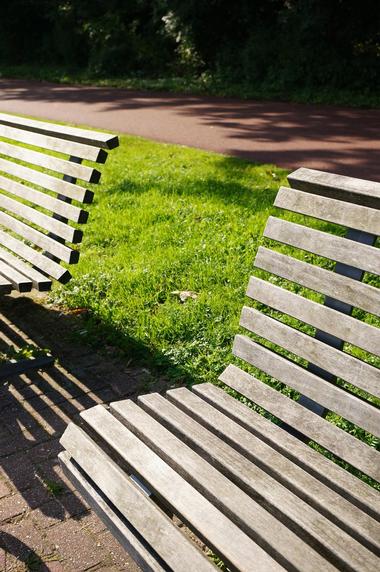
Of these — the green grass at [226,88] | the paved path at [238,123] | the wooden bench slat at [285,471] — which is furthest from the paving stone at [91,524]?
the green grass at [226,88]

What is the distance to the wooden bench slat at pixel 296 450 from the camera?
6.68ft

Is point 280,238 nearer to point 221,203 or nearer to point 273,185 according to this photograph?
point 221,203

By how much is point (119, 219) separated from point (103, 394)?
2.75 meters

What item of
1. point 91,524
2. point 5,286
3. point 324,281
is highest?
point 324,281

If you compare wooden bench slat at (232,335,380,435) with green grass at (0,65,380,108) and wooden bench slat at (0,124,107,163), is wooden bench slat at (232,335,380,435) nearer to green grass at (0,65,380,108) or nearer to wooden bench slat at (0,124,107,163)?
wooden bench slat at (0,124,107,163)

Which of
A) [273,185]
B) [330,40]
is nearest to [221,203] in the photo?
[273,185]

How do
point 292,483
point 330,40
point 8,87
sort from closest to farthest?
point 292,483
point 330,40
point 8,87

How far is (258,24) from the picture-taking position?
18.9m

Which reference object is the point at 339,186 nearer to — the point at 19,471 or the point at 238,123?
the point at 19,471

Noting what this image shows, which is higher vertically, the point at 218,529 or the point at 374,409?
the point at 374,409

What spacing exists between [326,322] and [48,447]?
1.50 metres

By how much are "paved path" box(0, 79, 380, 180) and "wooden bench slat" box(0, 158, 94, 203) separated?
14.9 feet

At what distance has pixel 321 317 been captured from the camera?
2.39 meters

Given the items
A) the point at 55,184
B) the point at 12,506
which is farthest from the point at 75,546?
the point at 55,184
